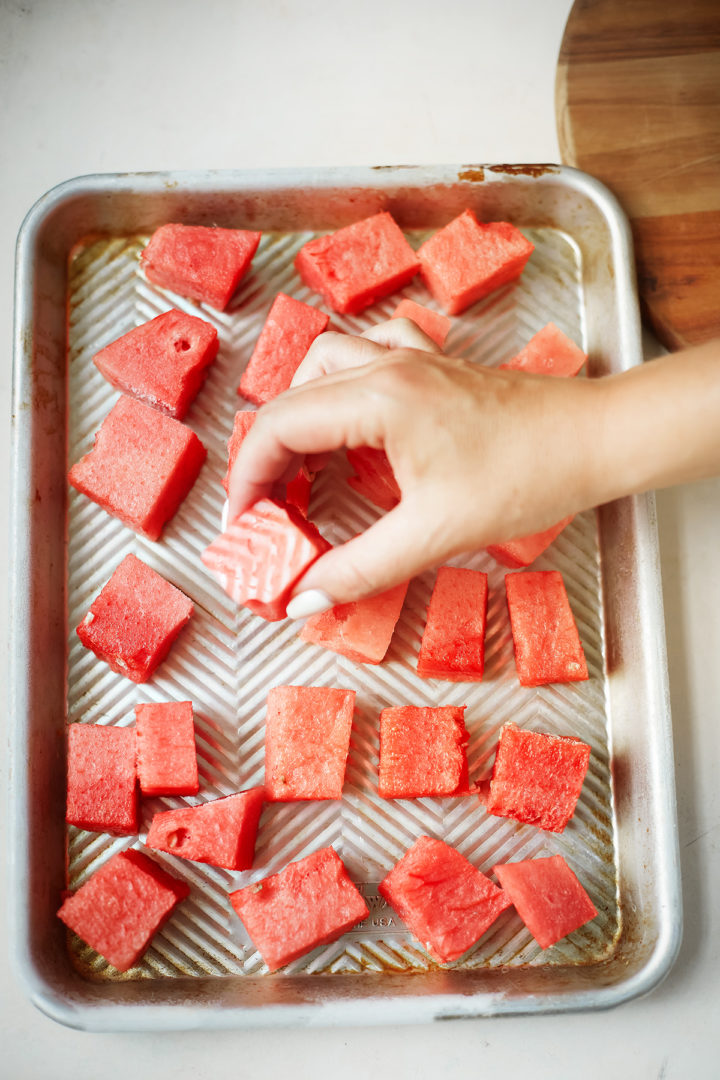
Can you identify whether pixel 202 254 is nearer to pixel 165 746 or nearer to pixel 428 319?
pixel 428 319

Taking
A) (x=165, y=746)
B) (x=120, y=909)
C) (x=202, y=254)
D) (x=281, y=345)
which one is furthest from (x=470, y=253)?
(x=120, y=909)

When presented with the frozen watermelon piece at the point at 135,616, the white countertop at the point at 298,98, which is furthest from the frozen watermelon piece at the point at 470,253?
the frozen watermelon piece at the point at 135,616

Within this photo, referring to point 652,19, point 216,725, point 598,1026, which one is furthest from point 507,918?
point 652,19

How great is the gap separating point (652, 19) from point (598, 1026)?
2393 millimetres

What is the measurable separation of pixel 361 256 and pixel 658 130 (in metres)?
0.80

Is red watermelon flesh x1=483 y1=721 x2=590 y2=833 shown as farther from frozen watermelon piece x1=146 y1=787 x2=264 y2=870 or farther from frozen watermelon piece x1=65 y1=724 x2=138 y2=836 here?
frozen watermelon piece x1=65 y1=724 x2=138 y2=836

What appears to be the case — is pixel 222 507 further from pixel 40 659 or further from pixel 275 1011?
pixel 275 1011

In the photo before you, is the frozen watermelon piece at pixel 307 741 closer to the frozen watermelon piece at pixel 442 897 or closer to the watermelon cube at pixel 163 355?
the frozen watermelon piece at pixel 442 897

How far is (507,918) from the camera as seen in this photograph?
1.78 m

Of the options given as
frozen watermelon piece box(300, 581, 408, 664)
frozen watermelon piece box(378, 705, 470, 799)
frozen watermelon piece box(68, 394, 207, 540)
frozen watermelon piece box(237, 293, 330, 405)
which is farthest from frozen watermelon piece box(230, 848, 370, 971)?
frozen watermelon piece box(237, 293, 330, 405)

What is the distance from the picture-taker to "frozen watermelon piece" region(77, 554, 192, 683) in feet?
5.78

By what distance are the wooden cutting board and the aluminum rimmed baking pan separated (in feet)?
0.38

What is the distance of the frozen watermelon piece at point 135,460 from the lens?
5.75 feet

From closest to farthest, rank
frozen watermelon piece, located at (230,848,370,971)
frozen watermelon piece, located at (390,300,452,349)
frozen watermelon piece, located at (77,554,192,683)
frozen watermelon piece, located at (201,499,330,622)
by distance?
frozen watermelon piece, located at (201,499,330,622)
frozen watermelon piece, located at (230,848,370,971)
frozen watermelon piece, located at (77,554,192,683)
frozen watermelon piece, located at (390,300,452,349)
